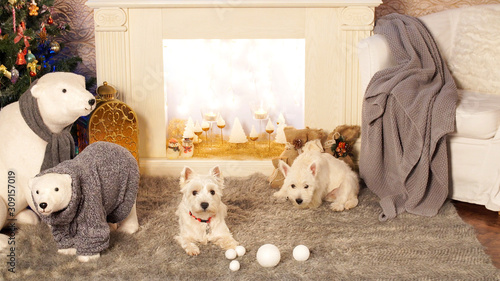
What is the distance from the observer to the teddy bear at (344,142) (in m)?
3.37

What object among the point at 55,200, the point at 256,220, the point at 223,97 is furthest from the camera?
the point at 223,97

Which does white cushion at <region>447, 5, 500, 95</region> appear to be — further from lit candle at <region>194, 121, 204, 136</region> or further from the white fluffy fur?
the white fluffy fur

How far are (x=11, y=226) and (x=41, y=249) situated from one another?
218 millimetres

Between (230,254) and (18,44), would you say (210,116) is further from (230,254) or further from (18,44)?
(230,254)

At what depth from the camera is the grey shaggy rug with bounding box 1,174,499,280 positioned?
2.20 m

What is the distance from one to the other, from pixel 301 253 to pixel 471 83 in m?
1.89

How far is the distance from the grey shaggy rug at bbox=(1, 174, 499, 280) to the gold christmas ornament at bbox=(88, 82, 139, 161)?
554 mm

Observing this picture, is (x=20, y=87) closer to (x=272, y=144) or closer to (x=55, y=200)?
(x=55, y=200)

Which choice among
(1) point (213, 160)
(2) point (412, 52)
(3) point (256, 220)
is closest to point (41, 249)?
(3) point (256, 220)

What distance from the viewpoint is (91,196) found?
2242 millimetres

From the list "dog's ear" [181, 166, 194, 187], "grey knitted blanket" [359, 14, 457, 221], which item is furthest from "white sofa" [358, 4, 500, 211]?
"dog's ear" [181, 166, 194, 187]

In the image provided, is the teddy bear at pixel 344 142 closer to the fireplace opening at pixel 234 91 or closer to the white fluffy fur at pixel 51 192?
the fireplace opening at pixel 234 91

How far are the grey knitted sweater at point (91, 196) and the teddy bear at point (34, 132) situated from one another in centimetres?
25

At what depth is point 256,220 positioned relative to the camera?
279cm
